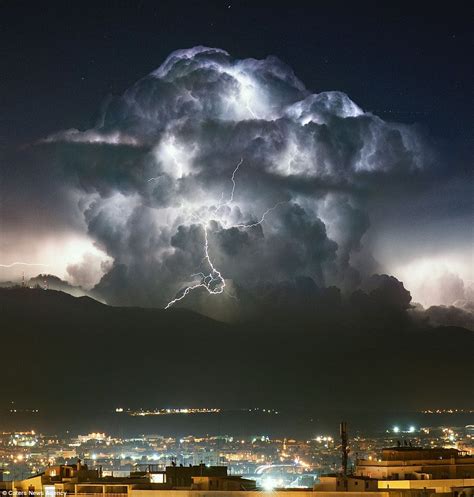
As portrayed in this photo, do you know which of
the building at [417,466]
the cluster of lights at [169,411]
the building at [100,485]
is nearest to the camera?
the building at [100,485]

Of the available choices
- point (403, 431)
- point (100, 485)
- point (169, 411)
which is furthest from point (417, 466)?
point (169, 411)

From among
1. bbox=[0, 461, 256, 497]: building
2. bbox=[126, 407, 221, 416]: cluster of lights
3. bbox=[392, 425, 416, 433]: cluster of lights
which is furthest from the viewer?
bbox=[126, 407, 221, 416]: cluster of lights

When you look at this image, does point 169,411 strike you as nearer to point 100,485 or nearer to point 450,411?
point 450,411

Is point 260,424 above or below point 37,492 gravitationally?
above

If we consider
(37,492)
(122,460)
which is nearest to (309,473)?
(122,460)

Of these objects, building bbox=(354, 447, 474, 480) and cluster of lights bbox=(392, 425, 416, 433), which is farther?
cluster of lights bbox=(392, 425, 416, 433)

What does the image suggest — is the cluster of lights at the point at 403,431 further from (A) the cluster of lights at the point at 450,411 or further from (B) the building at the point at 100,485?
(B) the building at the point at 100,485

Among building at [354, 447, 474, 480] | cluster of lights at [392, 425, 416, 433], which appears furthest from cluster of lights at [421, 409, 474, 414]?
building at [354, 447, 474, 480]

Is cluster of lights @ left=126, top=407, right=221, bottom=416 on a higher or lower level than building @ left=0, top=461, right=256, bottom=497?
higher

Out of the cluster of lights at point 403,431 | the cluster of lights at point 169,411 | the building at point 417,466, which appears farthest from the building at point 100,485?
the cluster of lights at point 169,411

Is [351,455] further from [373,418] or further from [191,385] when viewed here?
[191,385]

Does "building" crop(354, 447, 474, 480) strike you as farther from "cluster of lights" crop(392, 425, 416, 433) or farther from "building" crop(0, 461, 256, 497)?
"cluster of lights" crop(392, 425, 416, 433)
